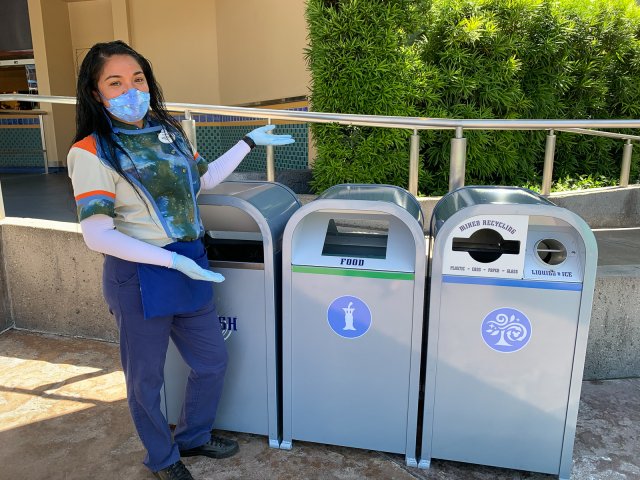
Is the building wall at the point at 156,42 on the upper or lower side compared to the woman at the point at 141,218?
upper

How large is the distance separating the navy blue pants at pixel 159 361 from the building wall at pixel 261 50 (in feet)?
15.2

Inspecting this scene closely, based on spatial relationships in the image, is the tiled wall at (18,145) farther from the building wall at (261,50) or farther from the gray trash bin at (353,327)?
the gray trash bin at (353,327)

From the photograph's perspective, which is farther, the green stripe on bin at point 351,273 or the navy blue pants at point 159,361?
the green stripe on bin at point 351,273

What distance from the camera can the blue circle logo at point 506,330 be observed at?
6.55 ft

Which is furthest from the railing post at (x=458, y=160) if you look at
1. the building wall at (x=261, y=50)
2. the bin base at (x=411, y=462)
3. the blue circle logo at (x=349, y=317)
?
the building wall at (x=261, y=50)

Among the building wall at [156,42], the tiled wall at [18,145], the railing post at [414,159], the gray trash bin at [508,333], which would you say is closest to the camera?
the gray trash bin at [508,333]

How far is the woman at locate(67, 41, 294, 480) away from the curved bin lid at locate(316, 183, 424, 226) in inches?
23.8

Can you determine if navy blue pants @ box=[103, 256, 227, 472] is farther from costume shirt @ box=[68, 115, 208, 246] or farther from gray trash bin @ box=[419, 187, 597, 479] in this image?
gray trash bin @ box=[419, 187, 597, 479]

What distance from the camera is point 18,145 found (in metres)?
9.58

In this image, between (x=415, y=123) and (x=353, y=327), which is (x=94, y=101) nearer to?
(x=353, y=327)

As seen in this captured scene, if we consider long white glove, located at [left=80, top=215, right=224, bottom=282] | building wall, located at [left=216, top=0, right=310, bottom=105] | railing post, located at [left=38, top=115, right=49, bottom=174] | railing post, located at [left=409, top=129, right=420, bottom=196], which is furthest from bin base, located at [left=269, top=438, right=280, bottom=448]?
railing post, located at [left=38, top=115, right=49, bottom=174]

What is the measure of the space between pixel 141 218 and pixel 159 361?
553mm

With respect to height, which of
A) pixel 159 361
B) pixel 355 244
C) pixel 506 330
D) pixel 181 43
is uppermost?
pixel 181 43

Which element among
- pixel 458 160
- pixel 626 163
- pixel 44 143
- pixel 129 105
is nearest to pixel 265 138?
pixel 129 105
